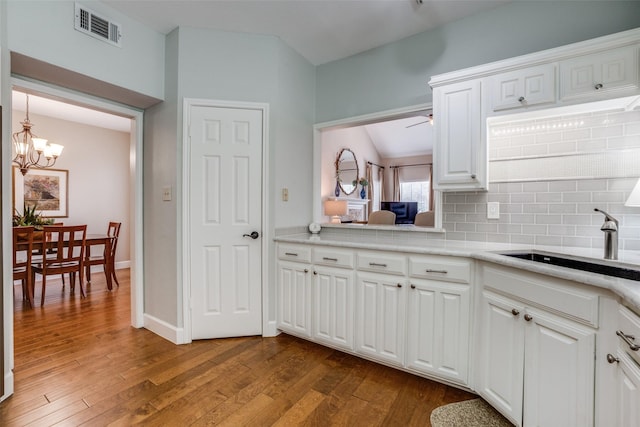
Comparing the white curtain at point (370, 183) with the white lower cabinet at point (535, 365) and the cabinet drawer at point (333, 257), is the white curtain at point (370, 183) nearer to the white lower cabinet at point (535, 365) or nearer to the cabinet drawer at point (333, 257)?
the cabinet drawer at point (333, 257)

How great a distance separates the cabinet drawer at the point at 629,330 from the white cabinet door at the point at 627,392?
0.09ft

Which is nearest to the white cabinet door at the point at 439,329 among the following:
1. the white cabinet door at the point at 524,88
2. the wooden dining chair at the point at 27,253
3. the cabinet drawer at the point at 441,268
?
the cabinet drawer at the point at 441,268

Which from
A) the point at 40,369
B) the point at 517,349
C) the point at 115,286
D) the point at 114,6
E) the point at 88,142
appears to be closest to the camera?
the point at 517,349

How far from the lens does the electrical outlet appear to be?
86.5 inches

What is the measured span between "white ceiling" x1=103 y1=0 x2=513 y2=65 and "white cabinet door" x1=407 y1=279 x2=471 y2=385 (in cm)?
213

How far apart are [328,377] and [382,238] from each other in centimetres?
123

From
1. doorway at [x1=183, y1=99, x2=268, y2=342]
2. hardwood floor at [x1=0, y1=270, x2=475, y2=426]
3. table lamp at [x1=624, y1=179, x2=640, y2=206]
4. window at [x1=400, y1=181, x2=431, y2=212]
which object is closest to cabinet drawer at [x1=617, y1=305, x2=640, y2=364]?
table lamp at [x1=624, y1=179, x2=640, y2=206]

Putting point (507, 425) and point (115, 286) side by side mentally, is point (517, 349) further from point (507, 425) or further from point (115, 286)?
point (115, 286)

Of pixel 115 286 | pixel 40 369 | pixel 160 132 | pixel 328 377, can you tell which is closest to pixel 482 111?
pixel 328 377

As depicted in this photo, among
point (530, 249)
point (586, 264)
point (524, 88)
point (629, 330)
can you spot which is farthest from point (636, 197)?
point (629, 330)

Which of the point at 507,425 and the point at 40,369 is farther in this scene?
the point at 40,369

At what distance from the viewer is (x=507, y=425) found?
5.20 ft

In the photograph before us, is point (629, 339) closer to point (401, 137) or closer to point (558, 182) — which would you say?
point (558, 182)

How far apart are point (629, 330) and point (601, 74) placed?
1.44 m
